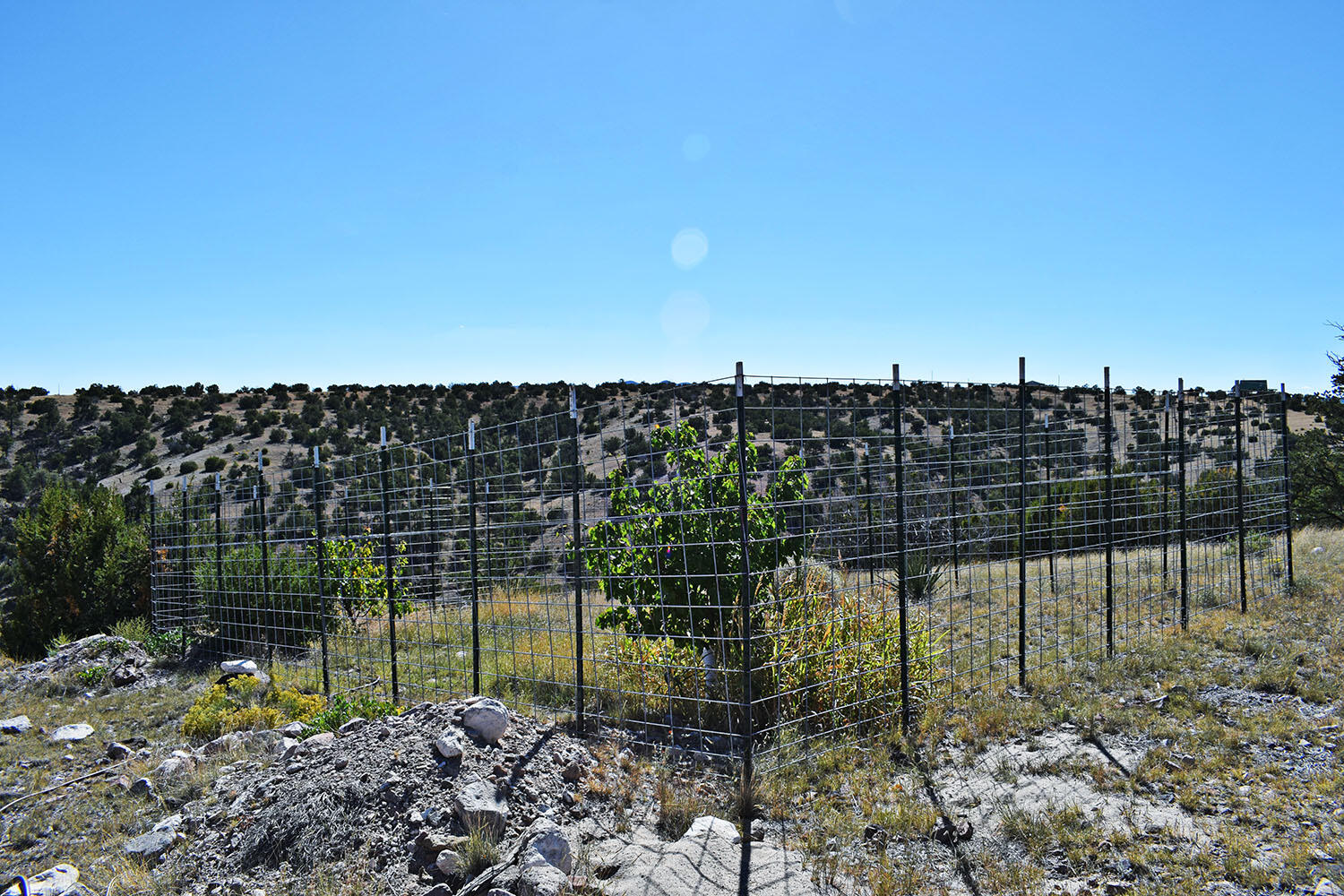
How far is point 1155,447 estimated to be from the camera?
10.5 m

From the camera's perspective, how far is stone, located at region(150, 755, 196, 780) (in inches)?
248

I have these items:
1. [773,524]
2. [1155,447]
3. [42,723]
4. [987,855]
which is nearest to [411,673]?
[42,723]

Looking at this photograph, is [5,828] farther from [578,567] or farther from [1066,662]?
[1066,662]

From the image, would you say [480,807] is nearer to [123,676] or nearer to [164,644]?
[123,676]

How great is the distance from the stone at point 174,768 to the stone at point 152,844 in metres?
1.10

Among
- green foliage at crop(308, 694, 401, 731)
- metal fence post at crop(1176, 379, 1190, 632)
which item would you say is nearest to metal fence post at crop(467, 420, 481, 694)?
green foliage at crop(308, 694, 401, 731)

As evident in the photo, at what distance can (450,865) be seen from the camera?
4.38 m

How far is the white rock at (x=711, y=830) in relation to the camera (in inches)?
179

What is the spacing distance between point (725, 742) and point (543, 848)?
81.4 inches

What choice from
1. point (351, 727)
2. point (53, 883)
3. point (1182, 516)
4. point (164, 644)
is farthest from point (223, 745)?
point (1182, 516)

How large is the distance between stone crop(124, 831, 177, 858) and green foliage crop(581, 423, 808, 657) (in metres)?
3.24

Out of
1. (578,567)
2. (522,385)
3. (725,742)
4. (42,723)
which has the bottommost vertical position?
(42,723)

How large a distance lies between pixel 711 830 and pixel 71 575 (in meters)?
13.6

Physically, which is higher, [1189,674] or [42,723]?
[1189,674]
